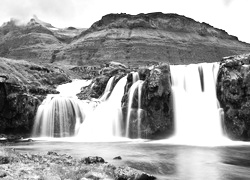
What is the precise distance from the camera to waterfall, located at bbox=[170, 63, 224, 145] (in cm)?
3944

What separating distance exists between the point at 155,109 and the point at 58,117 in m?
14.7

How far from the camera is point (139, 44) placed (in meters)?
152

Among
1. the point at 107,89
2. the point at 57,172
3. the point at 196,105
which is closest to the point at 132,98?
the point at 196,105

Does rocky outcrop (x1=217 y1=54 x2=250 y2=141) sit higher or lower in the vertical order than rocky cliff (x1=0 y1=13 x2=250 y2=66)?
lower

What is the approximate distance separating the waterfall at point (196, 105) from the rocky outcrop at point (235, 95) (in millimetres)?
1171

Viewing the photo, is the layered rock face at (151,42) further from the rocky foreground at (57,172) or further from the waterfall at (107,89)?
the rocky foreground at (57,172)

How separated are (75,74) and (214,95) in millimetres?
62497

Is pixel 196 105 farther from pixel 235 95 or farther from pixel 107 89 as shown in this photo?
pixel 107 89

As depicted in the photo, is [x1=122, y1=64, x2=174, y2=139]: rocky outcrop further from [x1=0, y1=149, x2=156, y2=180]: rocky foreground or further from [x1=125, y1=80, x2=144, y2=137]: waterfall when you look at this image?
[x1=0, y1=149, x2=156, y2=180]: rocky foreground

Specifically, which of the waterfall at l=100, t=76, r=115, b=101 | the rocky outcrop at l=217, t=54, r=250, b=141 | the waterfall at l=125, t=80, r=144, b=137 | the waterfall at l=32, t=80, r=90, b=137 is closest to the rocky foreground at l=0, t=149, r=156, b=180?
the waterfall at l=125, t=80, r=144, b=137

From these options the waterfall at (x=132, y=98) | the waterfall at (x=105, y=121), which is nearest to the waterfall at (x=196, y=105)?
the waterfall at (x=132, y=98)

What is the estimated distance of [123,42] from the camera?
154m

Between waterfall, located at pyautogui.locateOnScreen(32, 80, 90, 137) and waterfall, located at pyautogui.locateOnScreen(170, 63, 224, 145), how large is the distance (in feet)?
49.5

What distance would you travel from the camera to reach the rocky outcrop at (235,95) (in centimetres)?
3841
